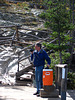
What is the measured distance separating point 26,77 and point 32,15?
13.9m

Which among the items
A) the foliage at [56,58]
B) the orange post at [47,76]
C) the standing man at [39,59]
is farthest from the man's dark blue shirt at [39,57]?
the foliage at [56,58]

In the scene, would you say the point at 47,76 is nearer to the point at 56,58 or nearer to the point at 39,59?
the point at 39,59

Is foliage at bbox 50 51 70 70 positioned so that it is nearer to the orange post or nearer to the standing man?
the standing man

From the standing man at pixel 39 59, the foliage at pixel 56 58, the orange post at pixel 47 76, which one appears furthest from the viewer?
the foliage at pixel 56 58

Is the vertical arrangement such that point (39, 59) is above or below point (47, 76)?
above

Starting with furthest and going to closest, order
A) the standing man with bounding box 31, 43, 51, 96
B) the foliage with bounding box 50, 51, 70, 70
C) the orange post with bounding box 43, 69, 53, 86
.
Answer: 1. the foliage with bounding box 50, 51, 70, 70
2. the standing man with bounding box 31, 43, 51, 96
3. the orange post with bounding box 43, 69, 53, 86

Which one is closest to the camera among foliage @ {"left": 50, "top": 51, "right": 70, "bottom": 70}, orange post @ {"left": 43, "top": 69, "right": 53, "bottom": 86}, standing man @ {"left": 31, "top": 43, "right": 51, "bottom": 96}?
orange post @ {"left": 43, "top": 69, "right": 53, "bottom": 86}

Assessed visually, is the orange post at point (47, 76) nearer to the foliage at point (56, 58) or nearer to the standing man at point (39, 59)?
the standing man at point (39, 59)

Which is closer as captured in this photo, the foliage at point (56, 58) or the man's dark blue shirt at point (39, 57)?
the man's dark blue shirt at point (39, 57)

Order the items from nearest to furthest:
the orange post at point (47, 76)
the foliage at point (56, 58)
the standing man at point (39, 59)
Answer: the orange post at point (47, 76) < the standing man at point (39, 59) < the foliage at point (56, 58)

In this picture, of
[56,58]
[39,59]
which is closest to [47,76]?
[39,59]

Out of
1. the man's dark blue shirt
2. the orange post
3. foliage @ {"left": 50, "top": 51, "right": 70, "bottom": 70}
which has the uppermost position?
the man's dark blue shirt

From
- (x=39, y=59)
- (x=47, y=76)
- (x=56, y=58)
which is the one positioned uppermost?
(x=39, y=59)

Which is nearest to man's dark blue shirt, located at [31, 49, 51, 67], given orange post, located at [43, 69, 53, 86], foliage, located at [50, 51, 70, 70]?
orange post, located at [43, 69, 53, 86]
